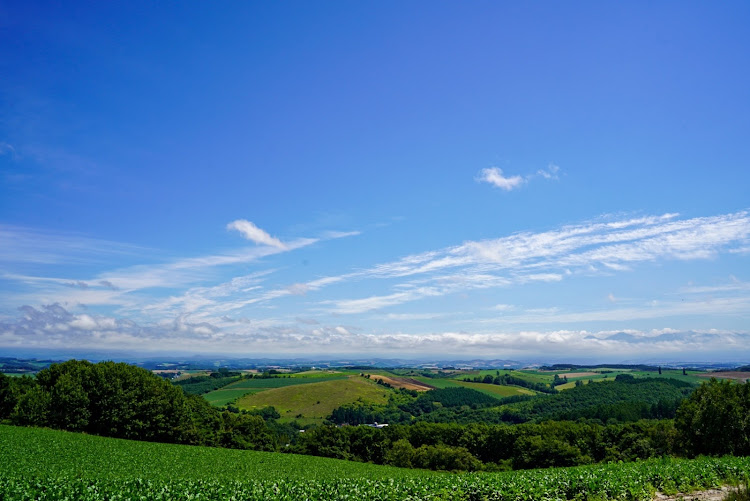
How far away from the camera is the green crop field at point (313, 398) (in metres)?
149

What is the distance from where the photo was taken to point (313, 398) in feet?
547

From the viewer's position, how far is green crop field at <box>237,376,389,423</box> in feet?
490

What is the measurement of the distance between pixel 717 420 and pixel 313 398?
145 meters

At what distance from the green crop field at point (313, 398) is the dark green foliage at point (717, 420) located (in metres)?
116

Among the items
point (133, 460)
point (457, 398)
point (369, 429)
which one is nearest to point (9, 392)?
point (133, 460)

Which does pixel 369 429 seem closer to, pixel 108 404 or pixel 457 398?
pixel 108 404

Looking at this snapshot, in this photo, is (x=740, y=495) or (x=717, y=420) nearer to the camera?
(x=740, y=495)

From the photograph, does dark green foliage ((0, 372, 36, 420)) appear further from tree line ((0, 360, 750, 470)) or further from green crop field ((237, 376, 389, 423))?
green crop field ((237, 376, 389, 423))

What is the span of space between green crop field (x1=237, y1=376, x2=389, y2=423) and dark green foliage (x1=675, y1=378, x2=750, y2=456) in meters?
116

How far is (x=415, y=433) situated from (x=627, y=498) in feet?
243

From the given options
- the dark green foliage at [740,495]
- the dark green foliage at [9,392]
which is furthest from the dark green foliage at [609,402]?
the dark green foliage at [9,392]

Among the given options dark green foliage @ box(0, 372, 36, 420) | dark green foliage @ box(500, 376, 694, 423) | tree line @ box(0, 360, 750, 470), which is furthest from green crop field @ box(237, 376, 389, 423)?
dark green foliage @ box(0, 372, 36, 420)

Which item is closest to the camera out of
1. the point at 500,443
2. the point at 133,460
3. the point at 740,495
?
the point at 740,495

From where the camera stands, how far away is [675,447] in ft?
179
